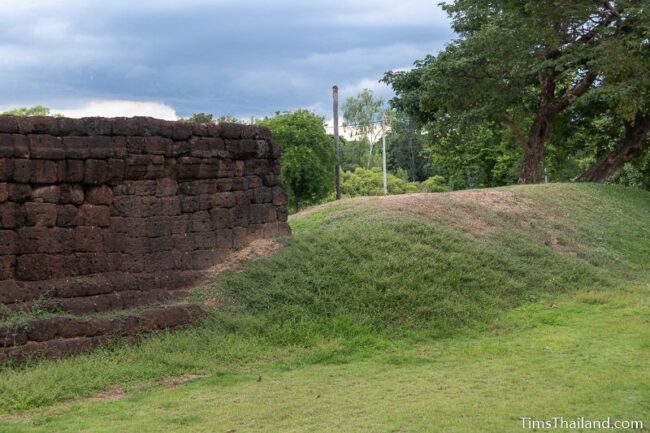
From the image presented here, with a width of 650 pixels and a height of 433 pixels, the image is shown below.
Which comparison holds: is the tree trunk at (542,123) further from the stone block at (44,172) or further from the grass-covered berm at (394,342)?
the stone block at (44,172)

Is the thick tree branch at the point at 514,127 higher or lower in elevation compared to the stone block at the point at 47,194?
higher

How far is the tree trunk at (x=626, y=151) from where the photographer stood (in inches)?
801

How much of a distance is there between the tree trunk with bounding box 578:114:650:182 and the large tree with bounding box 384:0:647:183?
163 centimetres

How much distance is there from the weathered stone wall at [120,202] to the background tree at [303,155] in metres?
13.6

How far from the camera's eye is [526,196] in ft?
49.1

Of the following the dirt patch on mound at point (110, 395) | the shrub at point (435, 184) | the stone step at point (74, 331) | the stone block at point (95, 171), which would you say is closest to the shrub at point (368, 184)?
the shrub at point (435, 184)

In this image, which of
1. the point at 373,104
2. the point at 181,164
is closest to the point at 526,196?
the point at 181,164

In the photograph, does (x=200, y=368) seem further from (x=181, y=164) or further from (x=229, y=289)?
(x=181, y=164)

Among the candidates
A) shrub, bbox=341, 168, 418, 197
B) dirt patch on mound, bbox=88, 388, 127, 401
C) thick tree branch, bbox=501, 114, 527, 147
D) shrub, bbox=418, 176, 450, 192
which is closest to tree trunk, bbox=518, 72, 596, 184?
thick tree branch, bbox=501, 114, 527, 147

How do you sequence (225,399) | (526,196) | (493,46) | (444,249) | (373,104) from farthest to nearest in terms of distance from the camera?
(373,104), (493,46), (526,196), (444,249), (225,399)

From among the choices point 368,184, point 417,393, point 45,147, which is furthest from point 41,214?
point 368,184

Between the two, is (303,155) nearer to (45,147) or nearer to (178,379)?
(45,147)

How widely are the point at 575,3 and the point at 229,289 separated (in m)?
10.8

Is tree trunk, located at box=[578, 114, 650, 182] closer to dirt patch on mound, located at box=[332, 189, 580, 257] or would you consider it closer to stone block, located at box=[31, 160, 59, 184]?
dirt patch on mound, located at box=[332, 189, 580, 257]
